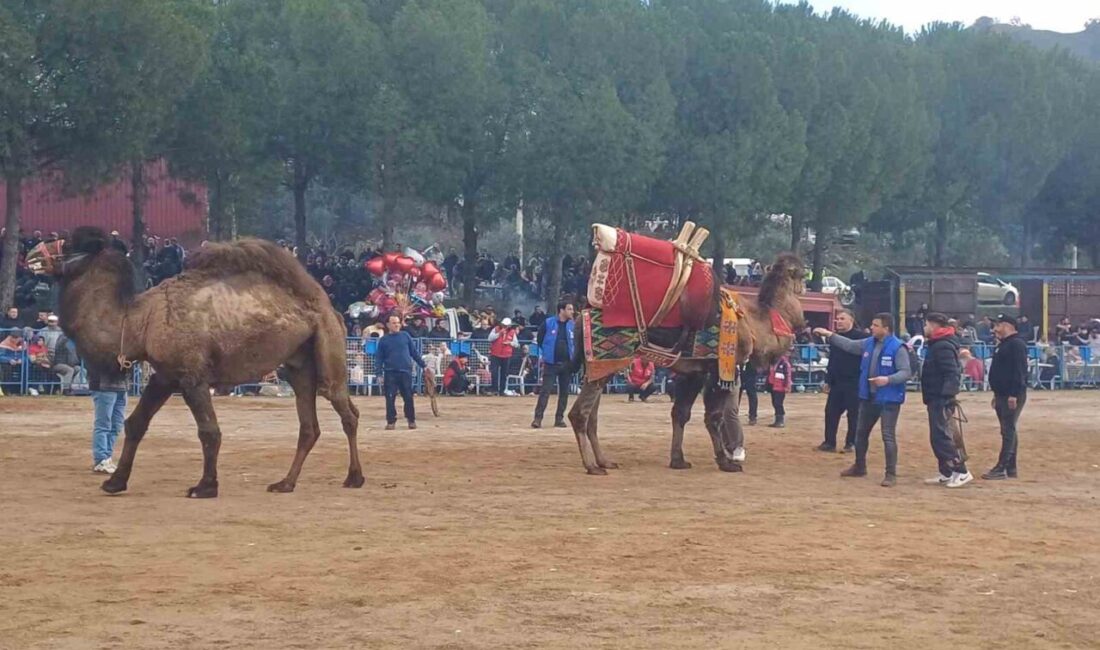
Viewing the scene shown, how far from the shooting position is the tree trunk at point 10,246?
34094 mm

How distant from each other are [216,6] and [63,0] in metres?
9.00

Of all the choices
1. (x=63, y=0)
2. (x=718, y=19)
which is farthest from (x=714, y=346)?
(x=718, y=19)

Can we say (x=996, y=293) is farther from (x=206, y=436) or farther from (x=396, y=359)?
(x=206, y=436)

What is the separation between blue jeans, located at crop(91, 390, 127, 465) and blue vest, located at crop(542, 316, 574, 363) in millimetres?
7544

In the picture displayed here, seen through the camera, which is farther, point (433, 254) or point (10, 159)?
point (433, 254)

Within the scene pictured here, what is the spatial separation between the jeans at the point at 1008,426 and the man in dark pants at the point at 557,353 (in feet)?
20.8

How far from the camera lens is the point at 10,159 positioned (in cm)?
3425

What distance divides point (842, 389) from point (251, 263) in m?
8.19

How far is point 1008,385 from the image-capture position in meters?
16.4

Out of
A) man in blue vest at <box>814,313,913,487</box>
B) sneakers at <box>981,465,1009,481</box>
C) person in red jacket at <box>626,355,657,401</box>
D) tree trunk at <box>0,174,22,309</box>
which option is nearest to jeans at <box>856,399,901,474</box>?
man in blue vest at <box>814,313,913,487</box>

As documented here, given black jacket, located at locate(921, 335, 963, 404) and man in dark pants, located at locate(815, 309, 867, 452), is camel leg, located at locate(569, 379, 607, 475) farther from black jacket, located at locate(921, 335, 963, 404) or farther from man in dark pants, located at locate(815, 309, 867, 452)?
man in dark pants, located at locate(815, 309, 867, 452)

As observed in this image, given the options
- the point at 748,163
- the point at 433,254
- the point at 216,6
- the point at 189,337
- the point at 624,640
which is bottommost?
the point at 624,640

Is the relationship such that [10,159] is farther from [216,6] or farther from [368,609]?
[368,609]

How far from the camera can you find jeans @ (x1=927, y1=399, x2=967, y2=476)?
15.6 meters
